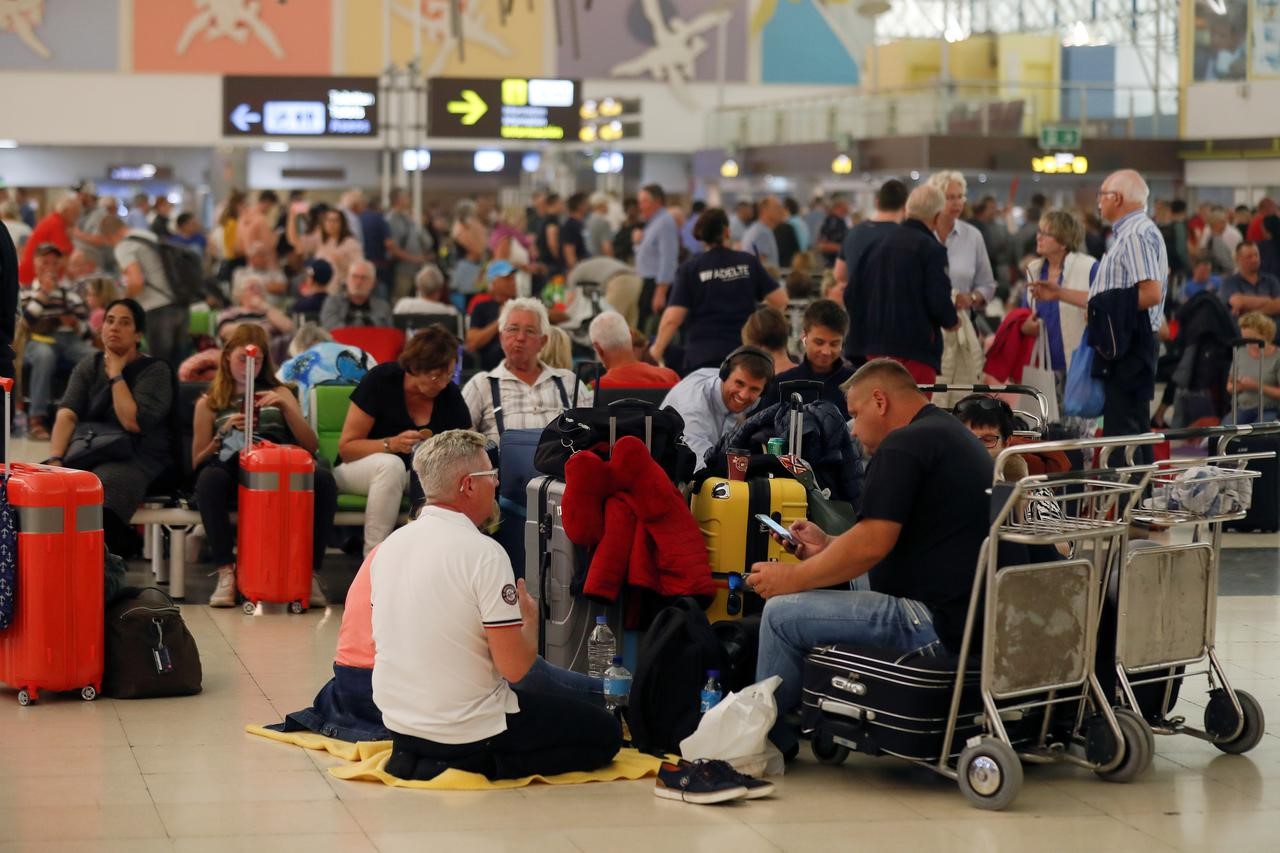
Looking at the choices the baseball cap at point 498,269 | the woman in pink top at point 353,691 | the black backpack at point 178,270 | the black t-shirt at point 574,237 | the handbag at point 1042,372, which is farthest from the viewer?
the black t-shirt at point 574,237

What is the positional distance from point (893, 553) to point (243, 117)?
57.3ft

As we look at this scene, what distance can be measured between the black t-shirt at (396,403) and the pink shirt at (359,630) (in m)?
2.63

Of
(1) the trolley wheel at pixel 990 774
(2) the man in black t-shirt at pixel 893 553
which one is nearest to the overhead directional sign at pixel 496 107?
(2) the man in black t-shirt at pixel 893 553

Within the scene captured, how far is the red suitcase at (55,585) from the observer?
6305 millimetres

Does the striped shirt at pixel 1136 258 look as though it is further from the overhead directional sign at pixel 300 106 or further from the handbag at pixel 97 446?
the overhead directional sign at pixel 300 106

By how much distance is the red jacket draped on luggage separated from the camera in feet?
19.9

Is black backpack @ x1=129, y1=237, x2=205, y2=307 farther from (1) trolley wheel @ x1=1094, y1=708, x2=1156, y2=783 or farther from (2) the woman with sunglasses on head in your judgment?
(1) trolley wheel @ x1=1094, y1=708, x2=1156, y2=783

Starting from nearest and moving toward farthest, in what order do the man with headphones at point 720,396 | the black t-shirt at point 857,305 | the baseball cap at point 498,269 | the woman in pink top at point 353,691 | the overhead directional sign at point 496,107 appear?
the woman in pink top at point 353,691 → the man with headphones at point 720,396 → the black t-shirt at point 857,305 → the baseball cap at point 498,269 → the overhead directional sign at point 496,107

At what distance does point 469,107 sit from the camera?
22078 mm

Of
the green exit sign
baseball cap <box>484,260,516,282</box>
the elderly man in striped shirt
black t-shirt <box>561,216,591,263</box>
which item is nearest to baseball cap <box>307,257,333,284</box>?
baseball cap <box>484,260,516,282</box>

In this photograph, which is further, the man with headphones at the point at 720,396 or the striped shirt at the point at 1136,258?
the striped shirt at the point at 1136,258

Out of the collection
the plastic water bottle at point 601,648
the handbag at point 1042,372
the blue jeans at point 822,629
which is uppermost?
the handbag at point 1042,372

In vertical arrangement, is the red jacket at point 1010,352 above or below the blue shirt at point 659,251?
below

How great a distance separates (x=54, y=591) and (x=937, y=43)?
30166 mm
